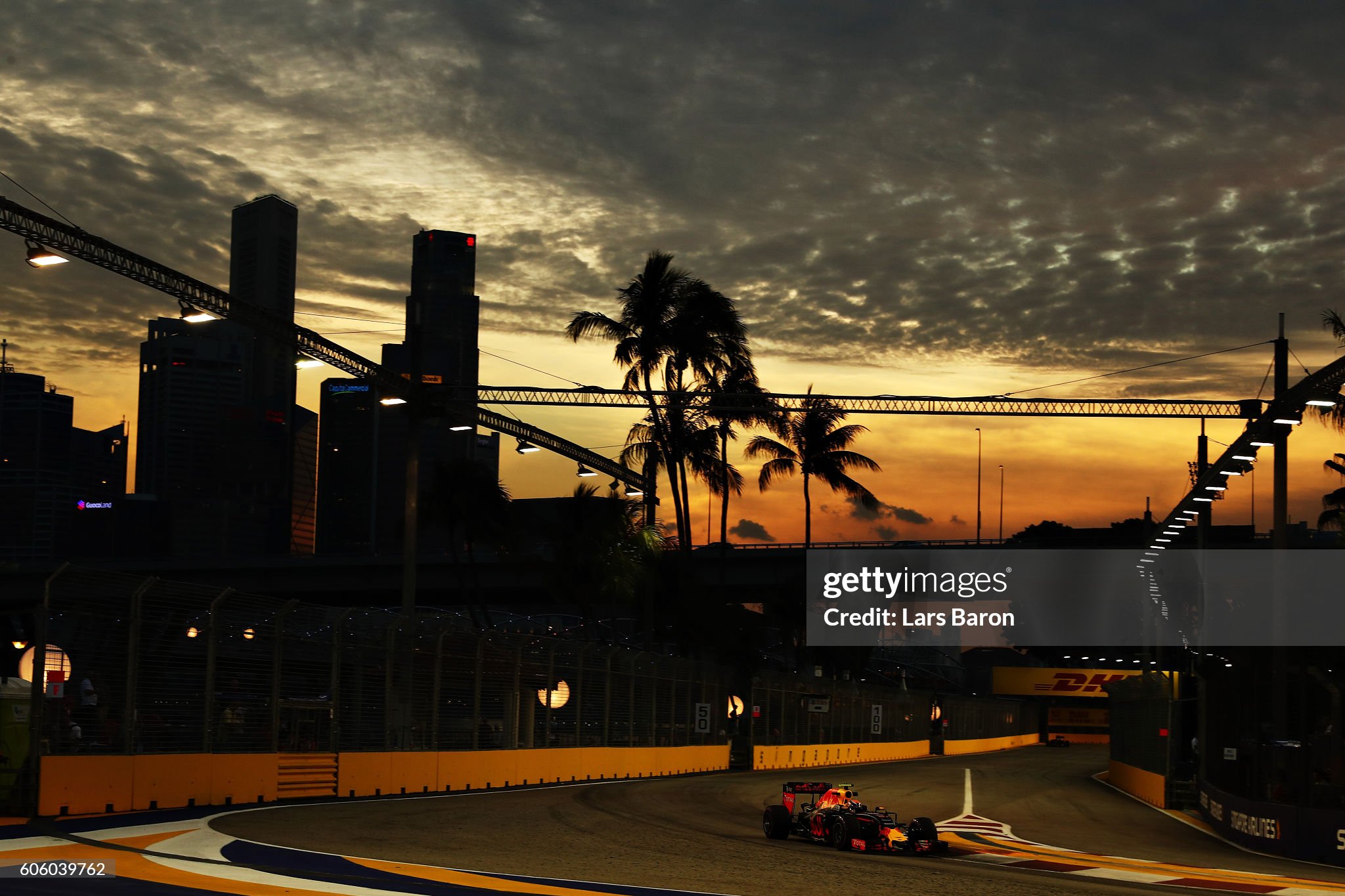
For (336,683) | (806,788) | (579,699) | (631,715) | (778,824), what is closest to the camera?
(778,824)

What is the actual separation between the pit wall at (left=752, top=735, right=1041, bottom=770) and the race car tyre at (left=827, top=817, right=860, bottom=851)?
100 ft

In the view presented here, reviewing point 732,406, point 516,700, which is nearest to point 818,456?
point 732,406

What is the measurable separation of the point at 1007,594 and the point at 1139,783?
194 ft

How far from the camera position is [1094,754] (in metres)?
83.6

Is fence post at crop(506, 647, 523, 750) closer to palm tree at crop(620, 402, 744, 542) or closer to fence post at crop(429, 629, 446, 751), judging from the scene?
fence post at crop(429, 629, 446, 751)

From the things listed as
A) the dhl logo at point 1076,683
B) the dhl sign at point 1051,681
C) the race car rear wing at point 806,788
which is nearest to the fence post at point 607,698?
the race car rear wing at point 806,788

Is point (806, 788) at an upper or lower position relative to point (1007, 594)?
lower

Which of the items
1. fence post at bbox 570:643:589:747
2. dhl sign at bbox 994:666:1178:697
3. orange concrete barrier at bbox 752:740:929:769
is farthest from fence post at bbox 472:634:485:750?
dhl sign at bbox 994:666:1178:697

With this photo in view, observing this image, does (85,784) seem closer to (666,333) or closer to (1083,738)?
(666,333)

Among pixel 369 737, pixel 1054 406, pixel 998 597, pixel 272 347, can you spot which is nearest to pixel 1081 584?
pixel 998 597

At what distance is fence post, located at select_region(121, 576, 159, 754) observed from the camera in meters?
18.8

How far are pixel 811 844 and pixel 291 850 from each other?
697 centimetres

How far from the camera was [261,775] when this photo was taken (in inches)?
853

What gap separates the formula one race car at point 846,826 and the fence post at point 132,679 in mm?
8574
